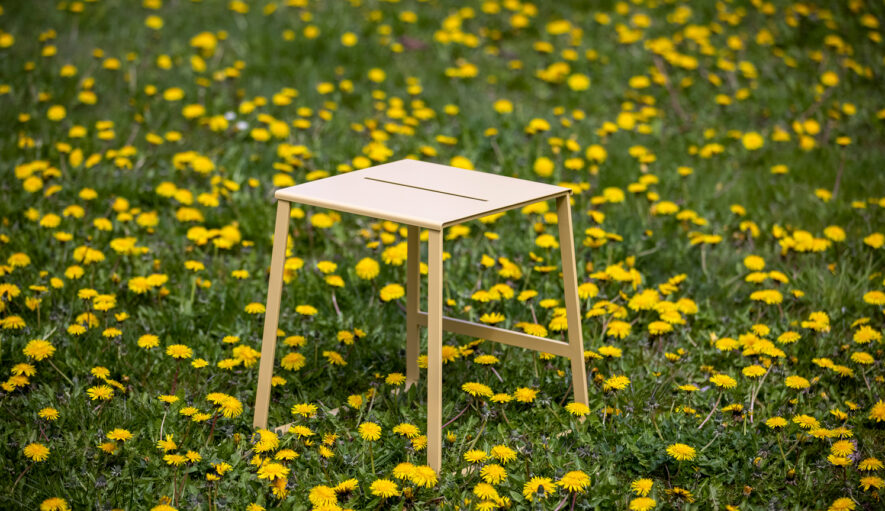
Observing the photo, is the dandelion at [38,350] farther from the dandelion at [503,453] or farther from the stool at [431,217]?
the dandelion at [503,453]

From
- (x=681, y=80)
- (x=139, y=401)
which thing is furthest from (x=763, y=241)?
(x=139, y=401)

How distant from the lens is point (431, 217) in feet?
6.90

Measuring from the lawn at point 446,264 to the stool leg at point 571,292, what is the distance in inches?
4.3

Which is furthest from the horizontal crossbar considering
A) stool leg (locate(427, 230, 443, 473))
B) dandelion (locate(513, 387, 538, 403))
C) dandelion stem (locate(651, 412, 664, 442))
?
stool leg (locate(427, 230, 443, 473))

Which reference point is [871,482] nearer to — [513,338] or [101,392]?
[513,338]

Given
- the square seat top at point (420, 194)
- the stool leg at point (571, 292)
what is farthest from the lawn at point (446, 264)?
the square seat top at point (420, 194)

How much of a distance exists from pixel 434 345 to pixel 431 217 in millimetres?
318

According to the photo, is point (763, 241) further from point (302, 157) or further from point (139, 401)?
point (139, 401)

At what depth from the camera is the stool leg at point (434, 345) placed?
84.9 inches

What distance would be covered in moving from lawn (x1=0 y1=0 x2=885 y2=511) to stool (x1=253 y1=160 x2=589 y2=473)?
0.42 ft

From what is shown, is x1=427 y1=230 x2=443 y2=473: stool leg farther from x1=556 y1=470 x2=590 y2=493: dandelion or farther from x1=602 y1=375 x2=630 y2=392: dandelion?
x1=602 y1=375 x2=630 y2=392: dandelion

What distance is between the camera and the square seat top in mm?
2146

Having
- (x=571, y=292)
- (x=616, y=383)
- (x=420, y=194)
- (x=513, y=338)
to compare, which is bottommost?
(x=616, y=383)

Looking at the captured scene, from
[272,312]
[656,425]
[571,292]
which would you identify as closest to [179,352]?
[272,312]
